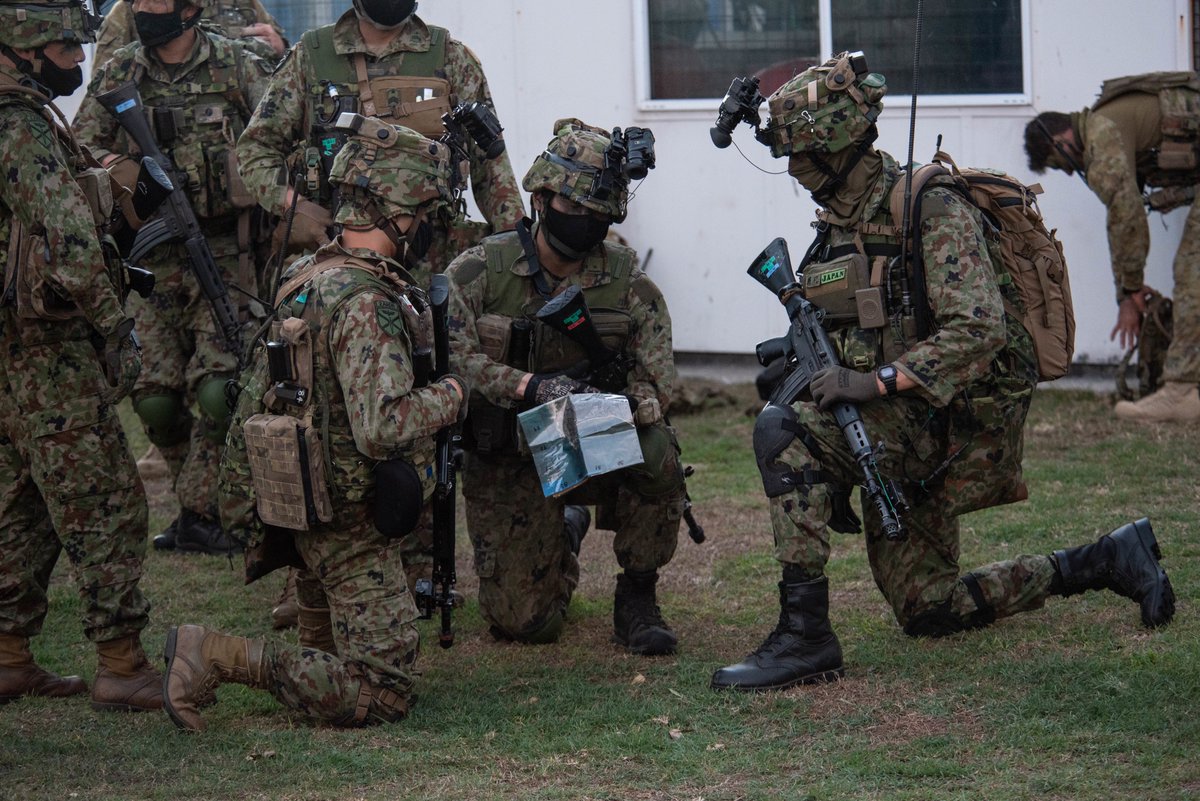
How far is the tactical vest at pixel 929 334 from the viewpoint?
4.98 metres

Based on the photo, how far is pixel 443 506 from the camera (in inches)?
195

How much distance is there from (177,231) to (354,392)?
255 cm

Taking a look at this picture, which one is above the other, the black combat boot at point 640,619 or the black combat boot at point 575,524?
the black combat boot at point 575,524

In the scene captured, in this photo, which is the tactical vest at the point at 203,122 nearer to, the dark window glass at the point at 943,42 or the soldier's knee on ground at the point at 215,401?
the soldier's knee on ground at the point at 215,401

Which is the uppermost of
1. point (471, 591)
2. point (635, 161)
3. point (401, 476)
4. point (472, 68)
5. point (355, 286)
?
point (472, 68)

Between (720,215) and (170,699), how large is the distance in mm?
6103

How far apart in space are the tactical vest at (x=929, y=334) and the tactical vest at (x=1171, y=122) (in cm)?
367

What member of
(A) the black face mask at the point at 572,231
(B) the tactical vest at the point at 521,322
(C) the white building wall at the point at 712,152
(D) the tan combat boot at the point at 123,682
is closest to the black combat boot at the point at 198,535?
(D) the tan combat boot at the point at 123,682

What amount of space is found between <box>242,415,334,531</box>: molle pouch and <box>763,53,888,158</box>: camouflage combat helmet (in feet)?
6.58

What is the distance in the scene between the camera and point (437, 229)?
21.0ft

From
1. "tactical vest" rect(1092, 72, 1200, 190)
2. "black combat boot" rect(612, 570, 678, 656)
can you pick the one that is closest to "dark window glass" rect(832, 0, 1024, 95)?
"tactical vest" rect(1092, 72, 1200, 190)

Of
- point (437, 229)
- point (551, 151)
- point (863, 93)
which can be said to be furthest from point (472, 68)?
point (863, 93)

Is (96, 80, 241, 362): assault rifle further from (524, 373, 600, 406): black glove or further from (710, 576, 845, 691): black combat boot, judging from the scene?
(710, 576, 845, 691): black combat boot

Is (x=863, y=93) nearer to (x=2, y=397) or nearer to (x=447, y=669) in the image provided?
(x=447, y=669)
